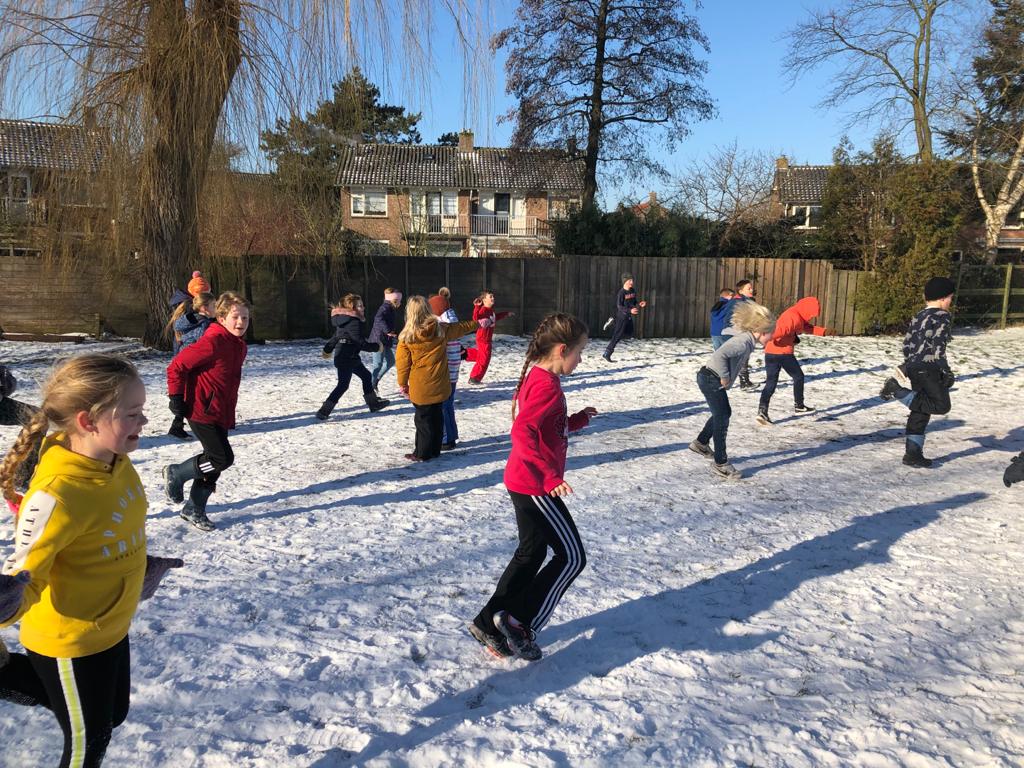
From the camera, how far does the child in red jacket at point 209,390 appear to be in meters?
4.95

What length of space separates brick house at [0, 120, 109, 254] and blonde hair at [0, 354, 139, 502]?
22.9ft

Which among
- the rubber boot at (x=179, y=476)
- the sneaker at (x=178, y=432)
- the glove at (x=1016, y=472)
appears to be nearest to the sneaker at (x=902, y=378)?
the glove at (x=1016, y=472)

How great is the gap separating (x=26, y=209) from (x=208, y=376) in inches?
375

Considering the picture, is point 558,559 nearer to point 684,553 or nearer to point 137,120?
point 684,553

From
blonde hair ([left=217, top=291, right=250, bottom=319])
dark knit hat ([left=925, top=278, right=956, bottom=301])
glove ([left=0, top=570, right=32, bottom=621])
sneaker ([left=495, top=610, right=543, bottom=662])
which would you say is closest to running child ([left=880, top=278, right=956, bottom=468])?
dark knit hat ([left=925, top=278, right=956, bottom=301])

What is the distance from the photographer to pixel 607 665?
337 centimetres

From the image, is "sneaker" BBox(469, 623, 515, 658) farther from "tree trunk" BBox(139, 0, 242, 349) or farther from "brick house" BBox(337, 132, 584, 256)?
"brick house" BBox(337, 132, 584, 256)

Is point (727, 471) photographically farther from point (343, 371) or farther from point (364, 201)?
point (364, 201)

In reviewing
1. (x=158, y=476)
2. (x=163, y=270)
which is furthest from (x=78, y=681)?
(x=163, y=270)

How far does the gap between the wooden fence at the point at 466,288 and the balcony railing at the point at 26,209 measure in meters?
2.53

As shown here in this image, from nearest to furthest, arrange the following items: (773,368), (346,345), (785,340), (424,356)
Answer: (424,356) → (346,345) → (785,340) → (773,368)

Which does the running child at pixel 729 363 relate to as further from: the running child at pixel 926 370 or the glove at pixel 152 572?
the glove at pixel 152 572

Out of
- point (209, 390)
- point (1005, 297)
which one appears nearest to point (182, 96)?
point (209, 390)

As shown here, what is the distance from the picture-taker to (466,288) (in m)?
17.5
